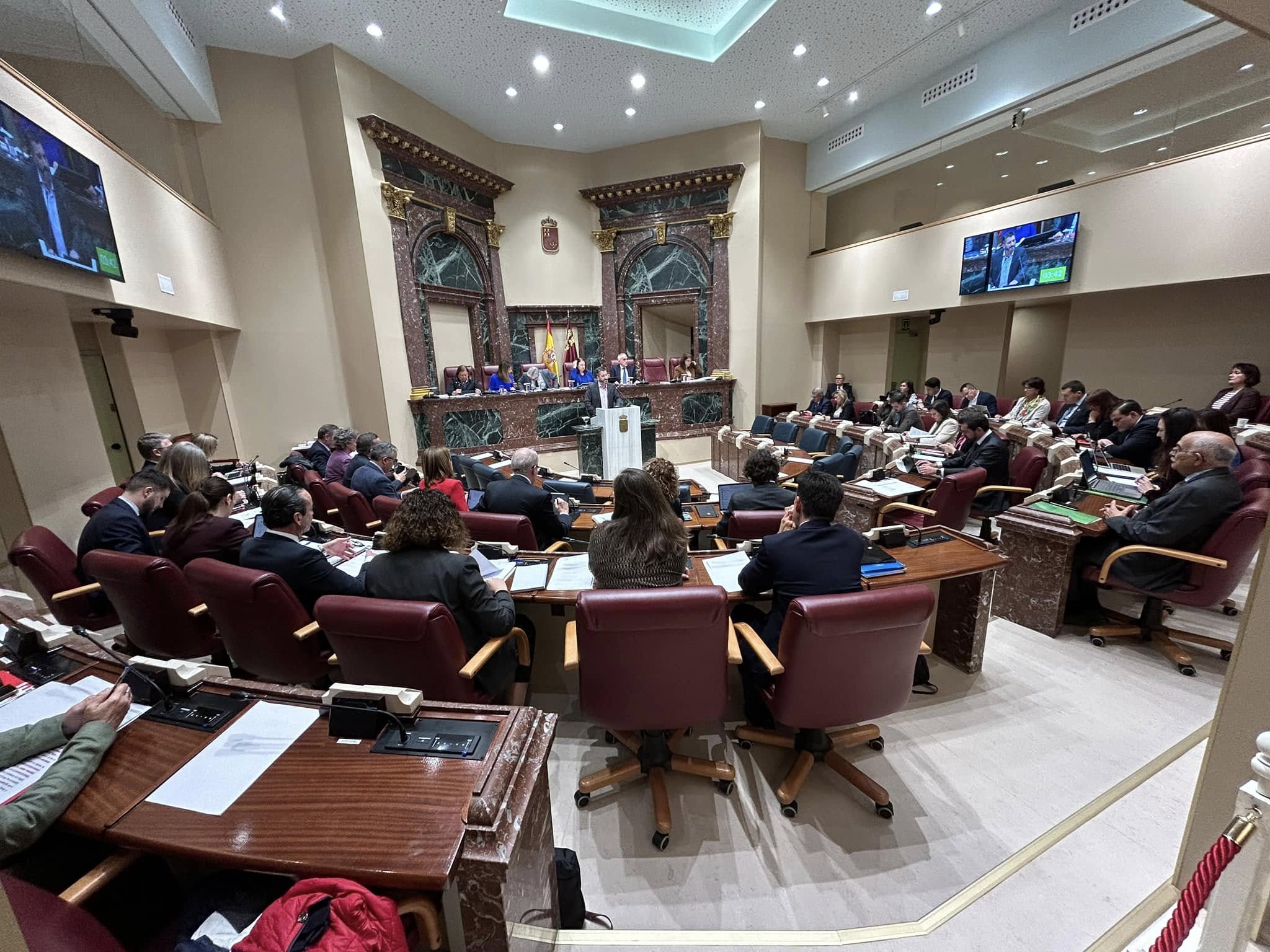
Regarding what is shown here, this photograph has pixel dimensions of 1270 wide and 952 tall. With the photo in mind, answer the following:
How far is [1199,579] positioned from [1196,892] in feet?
8.46

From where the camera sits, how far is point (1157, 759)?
6.37 ft

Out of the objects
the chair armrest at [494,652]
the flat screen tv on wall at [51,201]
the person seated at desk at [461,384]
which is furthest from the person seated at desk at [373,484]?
the person seated at desk at [461,384]

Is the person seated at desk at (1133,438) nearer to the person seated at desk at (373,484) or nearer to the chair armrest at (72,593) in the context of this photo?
the person seated at desk at (373,484)

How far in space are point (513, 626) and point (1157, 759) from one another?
8.73 ft

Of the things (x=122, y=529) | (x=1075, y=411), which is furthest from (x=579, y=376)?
(x=1075, y=411)

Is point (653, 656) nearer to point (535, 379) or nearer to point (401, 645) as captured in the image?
point (401, 645)

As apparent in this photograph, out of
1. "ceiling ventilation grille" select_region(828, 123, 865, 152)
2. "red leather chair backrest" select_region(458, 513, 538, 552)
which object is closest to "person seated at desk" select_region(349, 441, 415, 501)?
"red leather chair backrest" select_region(458, 513, 538, 552)

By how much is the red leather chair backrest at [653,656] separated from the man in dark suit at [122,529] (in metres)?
2.66

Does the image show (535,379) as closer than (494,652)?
No

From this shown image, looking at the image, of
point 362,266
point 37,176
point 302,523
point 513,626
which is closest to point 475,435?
point 362,266

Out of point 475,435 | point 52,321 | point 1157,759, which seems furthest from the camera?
point 475,435

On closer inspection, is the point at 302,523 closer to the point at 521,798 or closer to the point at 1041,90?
→ the point at 521,798

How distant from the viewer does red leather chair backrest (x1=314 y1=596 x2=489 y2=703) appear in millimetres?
1572

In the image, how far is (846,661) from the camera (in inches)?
64.7
